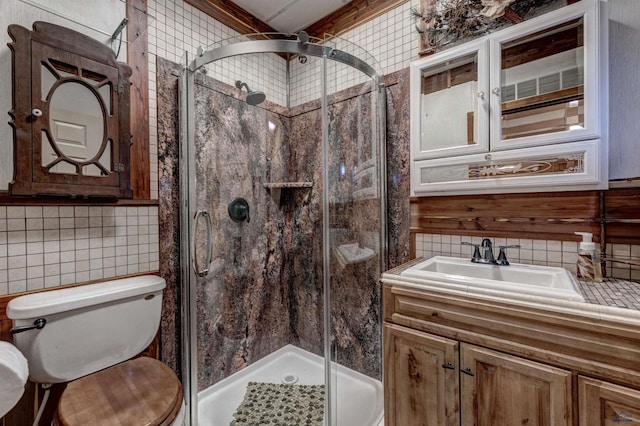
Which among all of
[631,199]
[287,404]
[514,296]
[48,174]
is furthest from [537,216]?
[48,174]

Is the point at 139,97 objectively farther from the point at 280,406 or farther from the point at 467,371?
the point at 467,371

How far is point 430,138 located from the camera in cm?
163

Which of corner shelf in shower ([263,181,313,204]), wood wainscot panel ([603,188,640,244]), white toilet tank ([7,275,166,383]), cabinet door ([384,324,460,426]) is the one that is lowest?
cabinet door ([384,324,460,426])

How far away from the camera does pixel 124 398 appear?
1.12 meters

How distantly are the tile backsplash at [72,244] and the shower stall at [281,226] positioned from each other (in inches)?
8.4

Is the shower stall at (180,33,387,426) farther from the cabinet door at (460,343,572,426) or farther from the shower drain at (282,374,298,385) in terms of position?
the cabinet door at (460,343,572,426)

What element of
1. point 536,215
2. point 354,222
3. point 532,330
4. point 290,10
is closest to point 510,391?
point 532,330

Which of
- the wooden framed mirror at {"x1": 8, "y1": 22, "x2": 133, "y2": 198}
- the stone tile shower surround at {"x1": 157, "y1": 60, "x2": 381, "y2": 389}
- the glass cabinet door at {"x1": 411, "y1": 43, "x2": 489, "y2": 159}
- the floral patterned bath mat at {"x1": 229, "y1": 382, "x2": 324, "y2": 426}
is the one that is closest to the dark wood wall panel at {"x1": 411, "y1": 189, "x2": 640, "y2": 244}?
the glass cabinet door at {"x1": 411, "y1": 43, "x2": 489, "y2": 159}

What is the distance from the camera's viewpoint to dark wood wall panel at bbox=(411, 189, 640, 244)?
4.03ft

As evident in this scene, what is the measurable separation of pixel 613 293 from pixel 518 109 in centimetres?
85

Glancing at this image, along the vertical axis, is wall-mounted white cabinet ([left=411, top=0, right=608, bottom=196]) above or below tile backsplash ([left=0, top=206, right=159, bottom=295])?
above

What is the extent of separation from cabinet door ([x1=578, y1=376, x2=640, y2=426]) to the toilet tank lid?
173 centimetres

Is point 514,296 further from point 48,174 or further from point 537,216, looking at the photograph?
point 48,174

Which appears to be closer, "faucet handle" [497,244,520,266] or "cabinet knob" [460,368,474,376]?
"cabinet knob" [460,368,474,376]
